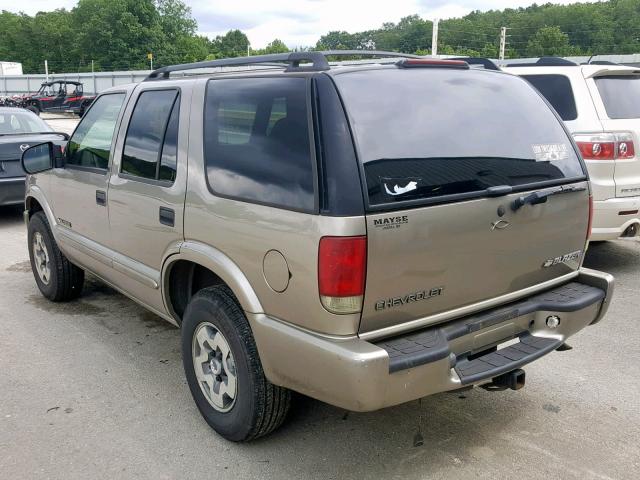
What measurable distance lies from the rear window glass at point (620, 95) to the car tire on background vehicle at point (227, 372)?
447 centimetres

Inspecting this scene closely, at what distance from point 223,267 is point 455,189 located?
1.13 meters

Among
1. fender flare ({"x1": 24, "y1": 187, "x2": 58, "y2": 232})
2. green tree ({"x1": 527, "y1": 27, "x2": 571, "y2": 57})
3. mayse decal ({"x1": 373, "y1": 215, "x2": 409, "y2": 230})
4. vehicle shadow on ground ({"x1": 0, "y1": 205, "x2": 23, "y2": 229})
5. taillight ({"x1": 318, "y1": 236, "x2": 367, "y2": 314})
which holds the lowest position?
vehicle shadow on ground ({"x1": 0, "y1": 205, "x2": 23, "y2": 229})

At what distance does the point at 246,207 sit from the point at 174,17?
10919 cm

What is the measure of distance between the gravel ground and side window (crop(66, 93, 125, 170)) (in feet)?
4.31

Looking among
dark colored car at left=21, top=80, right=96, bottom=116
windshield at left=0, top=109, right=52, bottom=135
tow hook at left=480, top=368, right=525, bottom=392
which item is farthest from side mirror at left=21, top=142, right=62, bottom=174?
dark colored car at left=21, top=80, right=96, bottom=116

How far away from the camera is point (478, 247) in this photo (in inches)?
115

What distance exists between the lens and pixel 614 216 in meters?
5.74

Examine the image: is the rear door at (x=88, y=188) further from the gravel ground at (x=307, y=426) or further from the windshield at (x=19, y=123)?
the windshield at (x=19, y=123)

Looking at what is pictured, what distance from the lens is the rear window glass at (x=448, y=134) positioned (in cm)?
271

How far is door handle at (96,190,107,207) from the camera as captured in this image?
417 cm

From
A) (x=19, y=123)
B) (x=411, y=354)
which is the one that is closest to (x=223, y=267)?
(x=411, y=354)

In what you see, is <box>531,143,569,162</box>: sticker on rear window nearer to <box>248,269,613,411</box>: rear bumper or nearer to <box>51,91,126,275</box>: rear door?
<box>248,269,613,411</box>: rear bumper

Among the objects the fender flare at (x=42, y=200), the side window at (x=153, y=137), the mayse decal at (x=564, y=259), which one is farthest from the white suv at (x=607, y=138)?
the fender flare at (x=42, y=200)

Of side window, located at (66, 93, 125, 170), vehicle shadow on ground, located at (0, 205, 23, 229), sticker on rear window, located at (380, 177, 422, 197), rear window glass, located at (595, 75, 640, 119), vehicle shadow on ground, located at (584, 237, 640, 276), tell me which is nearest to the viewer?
sticker on rear window, located at (380, 177, 422, 197)
